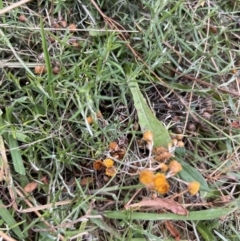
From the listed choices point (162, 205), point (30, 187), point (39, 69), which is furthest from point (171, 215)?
point (39, 69)

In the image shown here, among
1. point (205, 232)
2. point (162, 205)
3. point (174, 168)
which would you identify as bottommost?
point (205, 232)

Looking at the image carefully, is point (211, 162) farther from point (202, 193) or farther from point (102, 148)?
point (102, 148)

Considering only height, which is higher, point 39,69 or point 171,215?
point 39,69

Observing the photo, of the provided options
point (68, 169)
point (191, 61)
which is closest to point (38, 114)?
point (68, 169)

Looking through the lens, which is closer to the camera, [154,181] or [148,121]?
[154,181]

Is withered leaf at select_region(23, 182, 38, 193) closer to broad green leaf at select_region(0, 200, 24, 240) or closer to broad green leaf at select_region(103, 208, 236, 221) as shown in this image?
broad green leaf at select_region(0, 200, 24, 240)

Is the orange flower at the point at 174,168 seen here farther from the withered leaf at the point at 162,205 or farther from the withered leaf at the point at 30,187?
the withered leaf at the point at 30,187

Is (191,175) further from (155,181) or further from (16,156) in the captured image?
(16,156)
